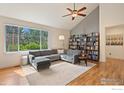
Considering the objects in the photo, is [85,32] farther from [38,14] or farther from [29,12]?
[29,12]

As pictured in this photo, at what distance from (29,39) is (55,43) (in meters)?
1.94

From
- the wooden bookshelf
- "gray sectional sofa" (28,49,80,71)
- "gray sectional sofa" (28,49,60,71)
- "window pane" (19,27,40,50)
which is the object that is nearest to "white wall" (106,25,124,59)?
the wooden bookshelf

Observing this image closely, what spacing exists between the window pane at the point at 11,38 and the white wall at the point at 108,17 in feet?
15.0

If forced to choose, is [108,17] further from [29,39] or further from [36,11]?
[29,39]

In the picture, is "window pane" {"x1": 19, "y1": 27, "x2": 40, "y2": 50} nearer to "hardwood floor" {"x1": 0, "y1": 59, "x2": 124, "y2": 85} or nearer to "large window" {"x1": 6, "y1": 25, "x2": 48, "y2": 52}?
"large window" {"x1": 6, "y1": 25, "x2": 48, "y2": 52}

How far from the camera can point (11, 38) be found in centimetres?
484

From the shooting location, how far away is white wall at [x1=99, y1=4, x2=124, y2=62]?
5.38 m

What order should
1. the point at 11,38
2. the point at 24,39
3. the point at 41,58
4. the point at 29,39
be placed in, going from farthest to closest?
the point at 29,39, the point at 24,39, the point at 11,38, the point at 41,58

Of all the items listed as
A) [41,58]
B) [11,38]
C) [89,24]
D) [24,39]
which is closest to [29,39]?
[24,39]

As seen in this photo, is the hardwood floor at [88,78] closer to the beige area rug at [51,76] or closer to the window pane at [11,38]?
the beige area rug at [51,76]

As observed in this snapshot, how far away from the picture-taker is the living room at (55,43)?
3.76 metres

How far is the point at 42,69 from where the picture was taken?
4.18 meters

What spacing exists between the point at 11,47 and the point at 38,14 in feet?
6.52
